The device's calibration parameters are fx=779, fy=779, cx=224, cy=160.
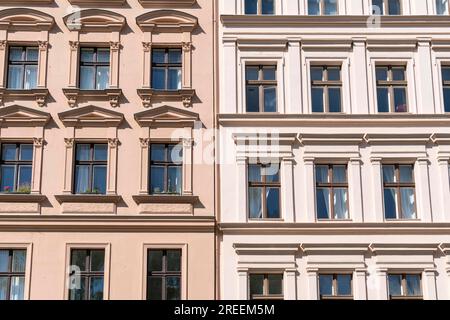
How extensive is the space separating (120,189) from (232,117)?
3442mm

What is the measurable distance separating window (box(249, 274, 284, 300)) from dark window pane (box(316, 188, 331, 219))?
75.4 inches

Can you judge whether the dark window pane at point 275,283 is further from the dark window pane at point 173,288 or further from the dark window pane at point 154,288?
the dark window pane at point 154,288

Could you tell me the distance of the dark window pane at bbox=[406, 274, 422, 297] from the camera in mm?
19172

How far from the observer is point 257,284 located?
1914cm

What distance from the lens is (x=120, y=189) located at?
1959cm

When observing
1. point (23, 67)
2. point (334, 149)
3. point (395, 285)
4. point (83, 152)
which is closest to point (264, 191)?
point (334, 149)

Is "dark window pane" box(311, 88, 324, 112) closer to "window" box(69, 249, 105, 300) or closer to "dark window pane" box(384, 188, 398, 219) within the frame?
"dark window pane" box(384, 188, 398, 219)

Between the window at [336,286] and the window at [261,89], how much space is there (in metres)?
4.61

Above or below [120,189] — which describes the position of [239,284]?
below

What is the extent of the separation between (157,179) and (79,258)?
2786mm

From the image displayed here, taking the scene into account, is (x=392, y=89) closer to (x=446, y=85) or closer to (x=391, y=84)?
(x=391, y=84)
